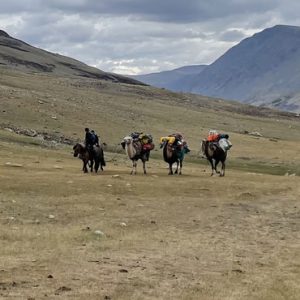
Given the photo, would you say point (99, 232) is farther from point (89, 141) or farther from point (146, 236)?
point (89, 141)

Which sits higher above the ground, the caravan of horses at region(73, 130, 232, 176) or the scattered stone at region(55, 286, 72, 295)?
the caravan of horses at region(73, 130, 232, 176)

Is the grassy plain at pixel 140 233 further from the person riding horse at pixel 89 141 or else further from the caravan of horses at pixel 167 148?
the person riding horse at pixel 89 141

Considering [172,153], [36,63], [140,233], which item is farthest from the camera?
[36,63]

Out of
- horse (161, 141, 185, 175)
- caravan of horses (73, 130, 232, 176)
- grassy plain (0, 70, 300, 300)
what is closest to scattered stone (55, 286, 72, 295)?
grassy plain (0, 70, 300, 300)

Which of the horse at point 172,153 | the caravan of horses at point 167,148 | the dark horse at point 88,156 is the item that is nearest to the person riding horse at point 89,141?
the dark horse at point 88,156

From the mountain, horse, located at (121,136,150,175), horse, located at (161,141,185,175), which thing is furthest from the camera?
the mountain

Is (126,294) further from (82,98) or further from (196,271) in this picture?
(82,98)

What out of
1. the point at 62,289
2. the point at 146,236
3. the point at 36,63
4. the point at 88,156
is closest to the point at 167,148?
the point at 88,156

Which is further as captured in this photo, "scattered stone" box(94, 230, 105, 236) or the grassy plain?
"scattered stone" box(94, 230, 105, 236)

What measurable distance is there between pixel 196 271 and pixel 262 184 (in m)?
→ 15.0

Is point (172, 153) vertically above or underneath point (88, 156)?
above

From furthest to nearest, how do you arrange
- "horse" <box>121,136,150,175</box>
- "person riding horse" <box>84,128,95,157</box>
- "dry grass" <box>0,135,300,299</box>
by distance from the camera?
1. "horse" <box>121,136,150,175</box>
2. "person riding horse" <box>84,128,95,157</box>
3. "dry grass" <box>0,135,300,299</box>

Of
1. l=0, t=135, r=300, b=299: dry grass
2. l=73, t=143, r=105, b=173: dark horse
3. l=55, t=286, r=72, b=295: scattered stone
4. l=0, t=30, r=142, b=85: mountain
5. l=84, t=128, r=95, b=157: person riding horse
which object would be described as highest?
l=0, t=30, r=142, b=85: mountain

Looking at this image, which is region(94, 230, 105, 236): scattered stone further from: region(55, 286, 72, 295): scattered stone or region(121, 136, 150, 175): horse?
region(121, 136, 150, 175): horse
